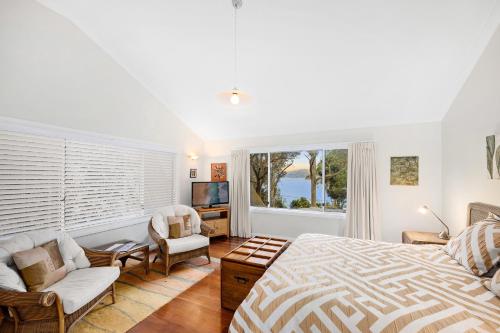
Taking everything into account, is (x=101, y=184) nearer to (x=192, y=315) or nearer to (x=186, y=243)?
(x=186, y=243)

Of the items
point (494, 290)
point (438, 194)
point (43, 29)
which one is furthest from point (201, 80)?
point (438, 194)

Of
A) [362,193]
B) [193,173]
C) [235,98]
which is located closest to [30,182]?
[235,98]

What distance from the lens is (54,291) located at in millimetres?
1752

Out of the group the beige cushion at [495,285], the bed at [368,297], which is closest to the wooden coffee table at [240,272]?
the bed at [368,297]

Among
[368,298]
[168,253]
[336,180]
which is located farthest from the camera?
[336,180]

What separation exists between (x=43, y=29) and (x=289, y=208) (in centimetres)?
471

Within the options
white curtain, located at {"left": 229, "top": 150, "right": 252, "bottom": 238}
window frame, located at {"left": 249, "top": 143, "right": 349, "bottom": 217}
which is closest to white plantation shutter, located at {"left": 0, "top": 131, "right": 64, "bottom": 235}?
white curtain, located at {"left": 229, "top": 150, "right": 252, "bottom": 238}

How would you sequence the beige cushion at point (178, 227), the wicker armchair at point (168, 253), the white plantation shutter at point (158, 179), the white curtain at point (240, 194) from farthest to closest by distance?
the white curtain at point (240, 194) < the white plantation shutter at point (158, 179) < the beige cushion at point (178, 227) < the wicker armchair at point (168, 253)

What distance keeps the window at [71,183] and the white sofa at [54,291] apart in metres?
0.63

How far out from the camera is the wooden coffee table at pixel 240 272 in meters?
2.05

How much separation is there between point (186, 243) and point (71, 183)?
5.89ft

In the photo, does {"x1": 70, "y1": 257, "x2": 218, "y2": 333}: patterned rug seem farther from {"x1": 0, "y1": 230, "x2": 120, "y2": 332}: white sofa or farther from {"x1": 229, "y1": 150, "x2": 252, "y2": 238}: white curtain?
{"x1": 229, "y1": 150, "x2": 252, "y2": 238}: white curtain

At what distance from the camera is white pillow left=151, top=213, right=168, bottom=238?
10.4 feet

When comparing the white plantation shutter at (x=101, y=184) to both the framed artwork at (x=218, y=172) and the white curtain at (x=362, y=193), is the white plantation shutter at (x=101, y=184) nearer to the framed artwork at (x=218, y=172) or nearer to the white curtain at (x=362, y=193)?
the framed artwork at (x=218, y=172)
